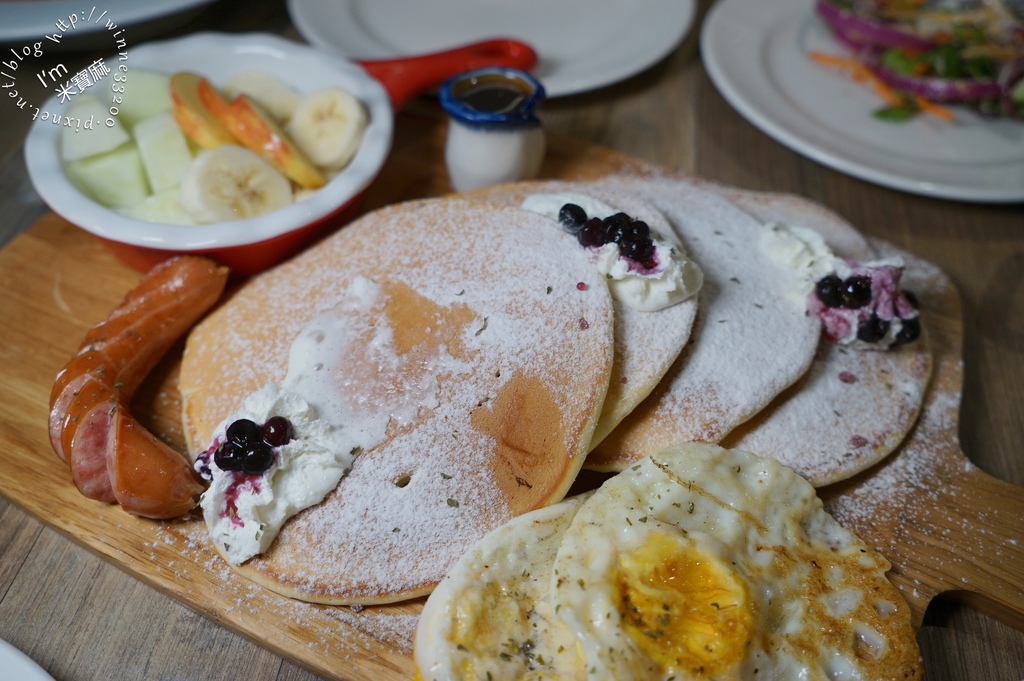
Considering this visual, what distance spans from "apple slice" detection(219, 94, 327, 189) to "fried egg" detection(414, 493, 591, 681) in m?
1.40

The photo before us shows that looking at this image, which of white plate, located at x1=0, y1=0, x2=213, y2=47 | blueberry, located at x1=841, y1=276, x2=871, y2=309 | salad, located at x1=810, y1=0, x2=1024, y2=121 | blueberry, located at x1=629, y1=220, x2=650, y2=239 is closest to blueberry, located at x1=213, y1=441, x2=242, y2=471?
blueberry, located at x1=629, y1=220, x2=650, y2=239

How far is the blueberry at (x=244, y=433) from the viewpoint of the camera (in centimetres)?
171

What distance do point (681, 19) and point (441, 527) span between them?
9.60 feet

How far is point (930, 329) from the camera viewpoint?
2389 mm

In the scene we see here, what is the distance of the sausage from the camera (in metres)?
1.75

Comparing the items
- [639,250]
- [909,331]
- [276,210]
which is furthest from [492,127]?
[909,331]

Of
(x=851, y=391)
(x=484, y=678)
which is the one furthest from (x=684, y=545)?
(x=851, y=391)

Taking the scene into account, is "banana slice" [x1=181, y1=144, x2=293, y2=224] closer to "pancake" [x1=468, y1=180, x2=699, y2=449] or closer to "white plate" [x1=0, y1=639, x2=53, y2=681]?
"pancake" [x1=468, y1=180, x2=699, y2=449]

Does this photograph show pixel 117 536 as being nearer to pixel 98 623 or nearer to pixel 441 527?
pixel 98 623

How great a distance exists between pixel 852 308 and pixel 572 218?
32.4 inches

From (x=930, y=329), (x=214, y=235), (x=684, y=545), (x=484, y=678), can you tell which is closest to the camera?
(x=484, y=678)

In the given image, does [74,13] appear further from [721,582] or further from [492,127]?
[721,582]

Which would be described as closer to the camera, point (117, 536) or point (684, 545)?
point (684, 545)

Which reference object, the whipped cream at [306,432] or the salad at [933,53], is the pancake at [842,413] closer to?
the whipped cream at [306,432]
